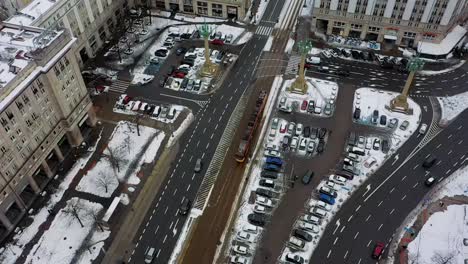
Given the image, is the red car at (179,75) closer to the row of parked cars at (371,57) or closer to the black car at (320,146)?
the row of parked cars at (371,57)

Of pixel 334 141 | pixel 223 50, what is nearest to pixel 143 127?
pixel 223 50

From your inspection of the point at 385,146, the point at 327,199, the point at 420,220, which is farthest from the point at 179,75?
the point at 420,220

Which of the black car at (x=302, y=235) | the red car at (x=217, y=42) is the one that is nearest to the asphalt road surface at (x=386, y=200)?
the black car at (x=302, y=235)

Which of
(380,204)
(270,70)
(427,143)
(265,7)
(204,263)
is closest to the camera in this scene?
(204,263)

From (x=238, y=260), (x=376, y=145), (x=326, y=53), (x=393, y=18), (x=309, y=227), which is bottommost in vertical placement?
(x=238, y=260)

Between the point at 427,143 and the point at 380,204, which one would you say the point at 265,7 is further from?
the point at 380,204

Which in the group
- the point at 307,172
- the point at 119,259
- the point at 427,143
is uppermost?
the point at 427,143

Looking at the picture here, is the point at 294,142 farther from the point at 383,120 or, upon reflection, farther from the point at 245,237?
the point at 245,237
